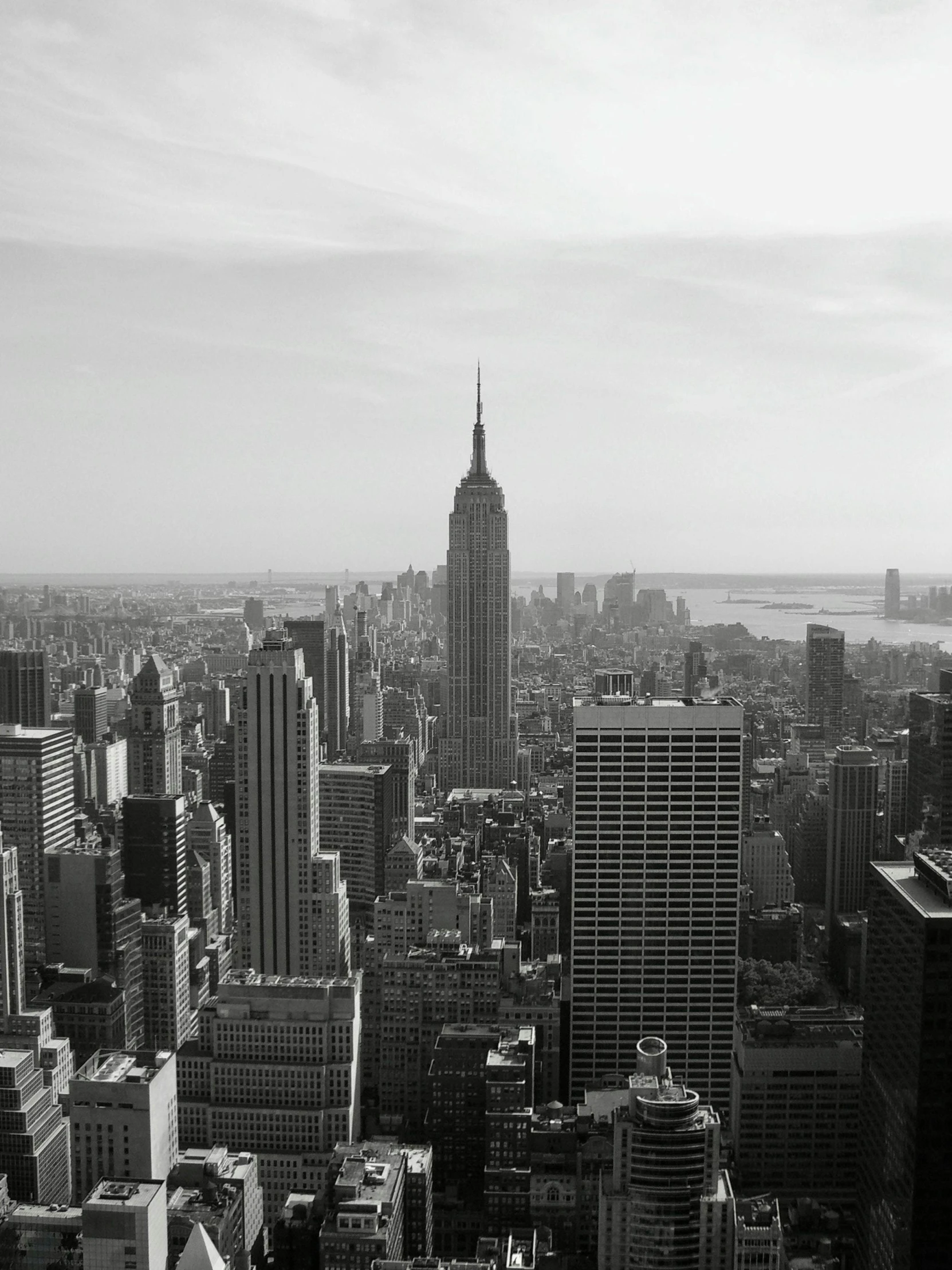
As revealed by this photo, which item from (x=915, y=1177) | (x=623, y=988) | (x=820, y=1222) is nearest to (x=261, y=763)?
(x=623, y=988)

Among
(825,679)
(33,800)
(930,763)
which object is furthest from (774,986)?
(33,800)

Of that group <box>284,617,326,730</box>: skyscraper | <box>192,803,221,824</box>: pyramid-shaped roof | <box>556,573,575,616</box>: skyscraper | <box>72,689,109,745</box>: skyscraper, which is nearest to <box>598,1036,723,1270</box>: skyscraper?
<box>284,617,326,730</box>: skyscraper

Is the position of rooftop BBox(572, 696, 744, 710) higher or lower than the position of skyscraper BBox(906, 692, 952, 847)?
higher

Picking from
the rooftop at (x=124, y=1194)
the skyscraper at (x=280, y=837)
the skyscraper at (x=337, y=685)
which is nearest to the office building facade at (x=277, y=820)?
the skyscraper at (x=280, y=837)

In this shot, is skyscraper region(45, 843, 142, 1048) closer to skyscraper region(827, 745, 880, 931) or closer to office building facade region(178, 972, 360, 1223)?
office building facade region(178, 972, 360, 1223)

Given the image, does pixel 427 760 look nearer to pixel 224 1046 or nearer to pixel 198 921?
pixel 198 921

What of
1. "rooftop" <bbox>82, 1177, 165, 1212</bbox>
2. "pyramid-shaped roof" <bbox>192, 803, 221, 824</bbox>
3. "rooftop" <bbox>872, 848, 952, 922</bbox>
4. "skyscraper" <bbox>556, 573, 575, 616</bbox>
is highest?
"skyscraper" <bbox>556, 573, 575, 616</bbox>

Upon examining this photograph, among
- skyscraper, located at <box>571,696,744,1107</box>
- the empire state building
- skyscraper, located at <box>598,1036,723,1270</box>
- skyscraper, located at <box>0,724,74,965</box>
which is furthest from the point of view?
the empire state building
